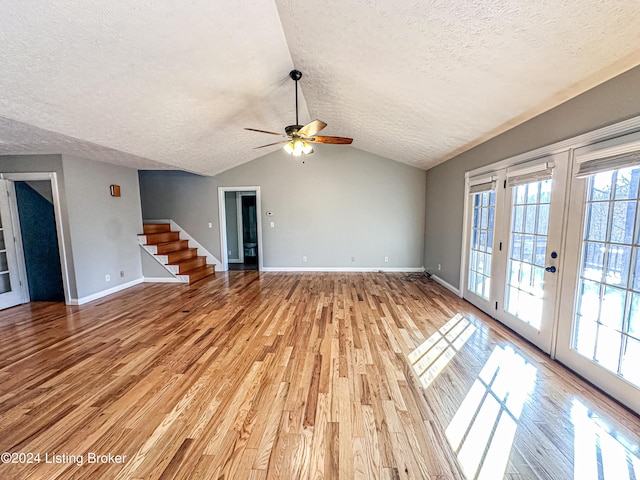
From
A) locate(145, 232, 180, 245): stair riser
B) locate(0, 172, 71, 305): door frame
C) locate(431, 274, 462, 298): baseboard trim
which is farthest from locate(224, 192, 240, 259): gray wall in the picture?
locate(431, 274, 462, 298): baseboard trim

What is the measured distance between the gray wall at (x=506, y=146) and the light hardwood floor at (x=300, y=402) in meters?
1.82

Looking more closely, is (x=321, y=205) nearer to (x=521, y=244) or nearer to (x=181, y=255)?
(x=181, y=255)

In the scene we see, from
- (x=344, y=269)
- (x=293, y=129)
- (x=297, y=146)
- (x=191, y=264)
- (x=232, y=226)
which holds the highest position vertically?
(x=293, y=129)

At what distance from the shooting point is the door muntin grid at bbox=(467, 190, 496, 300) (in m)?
3.58

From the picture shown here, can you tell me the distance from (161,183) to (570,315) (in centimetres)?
758

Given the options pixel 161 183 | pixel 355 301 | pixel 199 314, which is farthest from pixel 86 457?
Result: pixel 161 183

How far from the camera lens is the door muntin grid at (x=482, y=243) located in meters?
3.58

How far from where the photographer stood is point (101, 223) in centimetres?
461

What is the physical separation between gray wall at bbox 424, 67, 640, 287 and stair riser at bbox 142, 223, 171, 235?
245 inches

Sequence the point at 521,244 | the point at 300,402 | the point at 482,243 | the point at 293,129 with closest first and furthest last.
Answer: the point at 300,402 → the point at 521,244 → the point at 293,129 → the point at 482,243

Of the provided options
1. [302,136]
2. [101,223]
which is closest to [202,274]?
[101,223]

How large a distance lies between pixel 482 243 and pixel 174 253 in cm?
598

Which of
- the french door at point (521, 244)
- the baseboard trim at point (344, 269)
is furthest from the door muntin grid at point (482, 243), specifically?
the baseboard trim at point (344, 269)

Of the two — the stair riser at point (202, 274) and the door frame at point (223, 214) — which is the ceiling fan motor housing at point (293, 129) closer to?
the door frame at point (223, 214)
